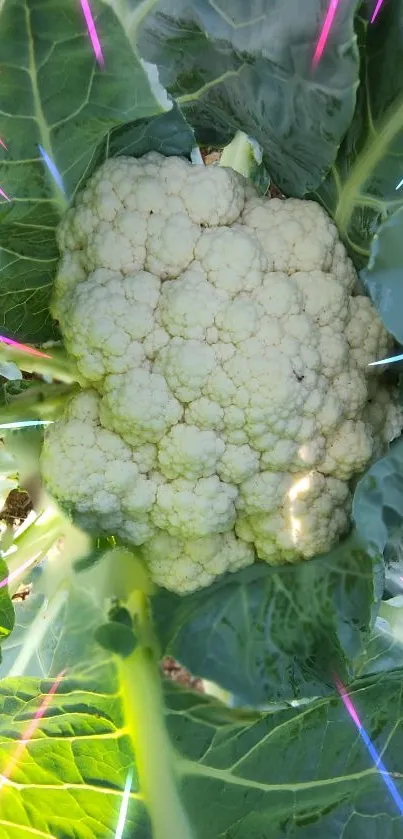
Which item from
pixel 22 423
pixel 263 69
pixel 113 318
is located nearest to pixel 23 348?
pixel 22 423

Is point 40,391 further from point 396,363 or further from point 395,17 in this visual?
point 395,17

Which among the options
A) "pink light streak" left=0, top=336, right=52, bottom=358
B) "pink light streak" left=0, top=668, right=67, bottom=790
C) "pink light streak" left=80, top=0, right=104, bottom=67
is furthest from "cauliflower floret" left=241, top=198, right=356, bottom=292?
"pink light streak" left=0, top=668, right=67, bottom=790

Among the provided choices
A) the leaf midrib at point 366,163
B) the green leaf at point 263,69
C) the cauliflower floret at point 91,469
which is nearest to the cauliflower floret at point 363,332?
the leaf midrib at point 366,163

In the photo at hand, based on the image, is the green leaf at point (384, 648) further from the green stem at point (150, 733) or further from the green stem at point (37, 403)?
the green stem at point (37, 403)

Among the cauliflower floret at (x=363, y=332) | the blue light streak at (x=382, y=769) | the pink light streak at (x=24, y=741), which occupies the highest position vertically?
the cauliflower floret at (x=363, y=332)

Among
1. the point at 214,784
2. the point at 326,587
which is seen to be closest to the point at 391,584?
the point at 326,587

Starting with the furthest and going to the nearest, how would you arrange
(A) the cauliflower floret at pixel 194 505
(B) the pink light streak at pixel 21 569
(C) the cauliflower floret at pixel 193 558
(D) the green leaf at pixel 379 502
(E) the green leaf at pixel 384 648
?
(E) the green leaf at pixel 384 648 → (B) the pink light streak at pixel 21 569 → (C) the cauliflower floret at pixel 193 558 → (A) the cauliflower floret at pixel 194 505 → (D) the green leaf at pixel 379 502

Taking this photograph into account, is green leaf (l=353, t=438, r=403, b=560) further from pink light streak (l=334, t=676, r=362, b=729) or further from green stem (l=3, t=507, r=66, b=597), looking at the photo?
green stem (l=3, t=507, r=66, b=597)
